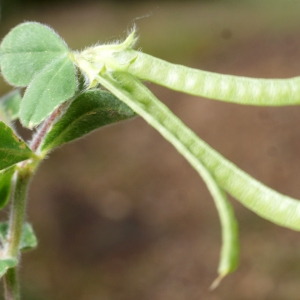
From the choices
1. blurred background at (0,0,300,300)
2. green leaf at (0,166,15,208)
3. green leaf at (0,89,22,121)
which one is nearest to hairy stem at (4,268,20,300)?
green leaf at (0,166,15,208)

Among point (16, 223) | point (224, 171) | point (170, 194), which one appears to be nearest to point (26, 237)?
point (16, 223)

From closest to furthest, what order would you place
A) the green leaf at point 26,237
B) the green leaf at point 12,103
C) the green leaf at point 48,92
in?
the green leaf at point 48,92 < the green leaf at point 26,237 < the green leaf at point 12,103

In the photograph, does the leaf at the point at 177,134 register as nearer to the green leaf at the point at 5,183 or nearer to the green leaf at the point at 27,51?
the green leaf at the point at 27,51

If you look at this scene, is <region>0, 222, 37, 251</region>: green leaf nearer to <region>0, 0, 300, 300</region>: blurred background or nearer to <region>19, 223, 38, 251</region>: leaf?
<region>19, 223, 38, 251</region>: leaf

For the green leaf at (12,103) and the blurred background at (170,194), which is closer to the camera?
the green leaf at (12,103)

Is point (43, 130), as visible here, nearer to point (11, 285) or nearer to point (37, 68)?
point (37, 68)

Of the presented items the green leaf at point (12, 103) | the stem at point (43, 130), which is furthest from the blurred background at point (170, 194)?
the stem at point (43, 130)

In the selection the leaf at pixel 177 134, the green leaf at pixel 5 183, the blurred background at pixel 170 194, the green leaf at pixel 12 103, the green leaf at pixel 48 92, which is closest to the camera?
the leaf at pixel 177 134

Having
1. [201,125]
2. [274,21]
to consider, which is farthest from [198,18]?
[201,125]
